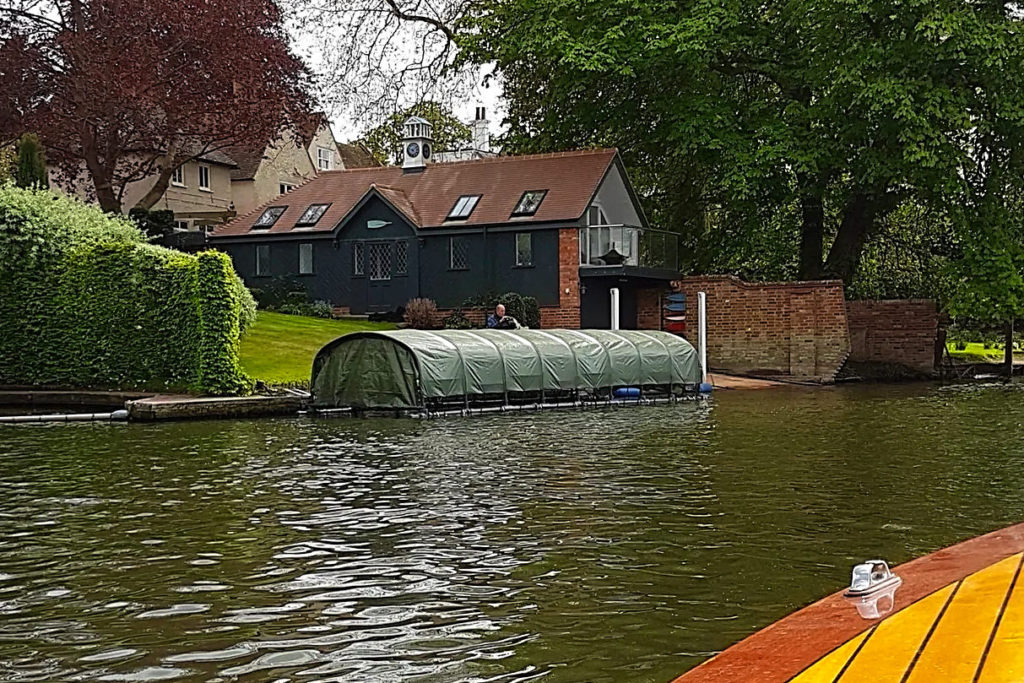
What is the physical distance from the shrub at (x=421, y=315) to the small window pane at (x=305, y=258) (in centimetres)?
533

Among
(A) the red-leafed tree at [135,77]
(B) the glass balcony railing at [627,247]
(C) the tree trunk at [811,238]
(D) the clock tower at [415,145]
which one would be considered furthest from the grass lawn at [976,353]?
(A) the red-leafed tree at [135,77]

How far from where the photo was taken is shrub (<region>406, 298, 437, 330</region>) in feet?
116

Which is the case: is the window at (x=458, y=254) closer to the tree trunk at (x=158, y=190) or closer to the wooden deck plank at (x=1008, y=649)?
the tree trunk at (x=158, y=190)

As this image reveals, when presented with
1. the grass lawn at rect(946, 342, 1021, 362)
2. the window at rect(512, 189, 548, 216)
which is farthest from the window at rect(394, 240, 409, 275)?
the grass lawn at rect(946, 342, 1021, 362)

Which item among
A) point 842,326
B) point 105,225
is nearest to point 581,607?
point 105,225

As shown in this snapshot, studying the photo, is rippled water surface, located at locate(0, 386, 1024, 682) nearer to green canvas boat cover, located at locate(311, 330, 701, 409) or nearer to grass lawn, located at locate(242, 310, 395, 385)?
green canvas boat cover, located at locate(311, 330, 701, 409)

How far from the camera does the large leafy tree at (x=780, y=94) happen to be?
29.0 metres

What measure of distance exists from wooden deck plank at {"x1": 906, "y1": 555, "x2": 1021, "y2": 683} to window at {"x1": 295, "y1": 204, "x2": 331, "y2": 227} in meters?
36.4

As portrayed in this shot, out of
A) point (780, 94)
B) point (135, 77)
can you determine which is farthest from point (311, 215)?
point (780, 94)

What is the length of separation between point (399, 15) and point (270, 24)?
465 cm

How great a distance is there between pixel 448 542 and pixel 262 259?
32.4 meters

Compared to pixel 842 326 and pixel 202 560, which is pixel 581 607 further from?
pixel 842 326

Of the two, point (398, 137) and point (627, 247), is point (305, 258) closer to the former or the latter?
point (627, 247)

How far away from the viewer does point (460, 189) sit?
3900cm
